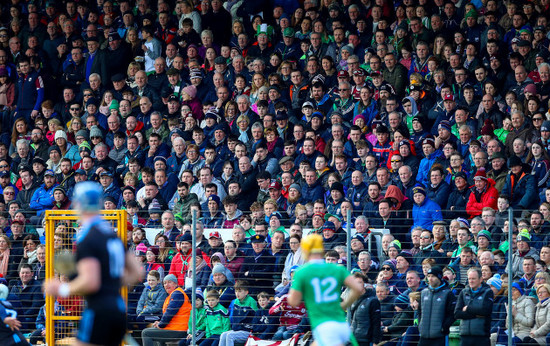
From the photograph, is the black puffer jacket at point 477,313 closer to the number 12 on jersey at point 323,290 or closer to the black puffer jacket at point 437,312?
the black puffer jacket at point 437,312

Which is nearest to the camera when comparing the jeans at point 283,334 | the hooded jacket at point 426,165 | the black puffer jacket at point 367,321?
the black puffer jacket at point 367,321

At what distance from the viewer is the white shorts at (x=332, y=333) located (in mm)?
9812

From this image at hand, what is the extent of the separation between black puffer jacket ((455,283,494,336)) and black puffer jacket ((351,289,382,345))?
1.06 m

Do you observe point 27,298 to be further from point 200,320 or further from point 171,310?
point 200,320

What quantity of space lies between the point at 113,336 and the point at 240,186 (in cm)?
927

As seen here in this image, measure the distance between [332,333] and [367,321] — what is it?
3823 mm

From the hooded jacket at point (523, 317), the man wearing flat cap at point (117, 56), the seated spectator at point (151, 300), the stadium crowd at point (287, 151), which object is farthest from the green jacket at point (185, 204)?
the hooded jacket at point (523, 317)

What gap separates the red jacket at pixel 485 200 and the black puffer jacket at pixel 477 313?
258 cm

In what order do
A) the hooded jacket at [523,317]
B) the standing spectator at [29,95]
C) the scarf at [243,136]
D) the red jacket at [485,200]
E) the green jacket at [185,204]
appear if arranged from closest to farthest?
the hooded jacket at [523,317] < the red jacket at [485,200] < the green jacket at [185,204] < the scarf at [243,136] < the standing spectator at [29,95]

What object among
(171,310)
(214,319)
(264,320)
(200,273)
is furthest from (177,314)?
(264,320)

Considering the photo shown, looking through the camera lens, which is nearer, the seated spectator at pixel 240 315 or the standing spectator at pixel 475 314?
the standing spectator at pixel 475 314

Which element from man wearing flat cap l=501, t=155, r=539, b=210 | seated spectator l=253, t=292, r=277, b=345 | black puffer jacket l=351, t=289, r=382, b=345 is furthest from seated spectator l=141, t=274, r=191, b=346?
man wearing flat cap l=501, t=155, r=539, b=210

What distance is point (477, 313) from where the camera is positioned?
1296 centimetres

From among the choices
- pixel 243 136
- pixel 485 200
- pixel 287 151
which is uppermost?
pixel 243 136
